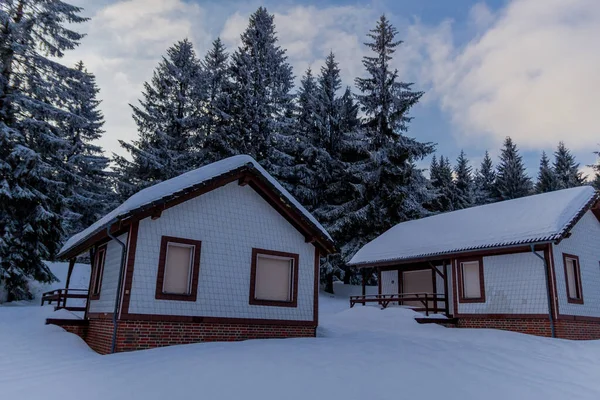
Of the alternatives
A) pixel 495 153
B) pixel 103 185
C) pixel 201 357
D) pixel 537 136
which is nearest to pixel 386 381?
pixel 201 357

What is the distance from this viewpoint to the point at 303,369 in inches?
311

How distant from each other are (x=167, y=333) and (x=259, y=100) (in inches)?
827

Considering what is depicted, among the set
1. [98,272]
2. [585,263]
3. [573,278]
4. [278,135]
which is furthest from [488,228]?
[278,135]

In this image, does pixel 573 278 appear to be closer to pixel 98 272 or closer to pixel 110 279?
pixel 110 279

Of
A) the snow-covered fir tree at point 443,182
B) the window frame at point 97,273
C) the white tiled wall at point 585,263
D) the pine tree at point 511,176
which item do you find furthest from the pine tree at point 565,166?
the window frame at point 97,273

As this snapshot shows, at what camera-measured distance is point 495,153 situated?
50531mm

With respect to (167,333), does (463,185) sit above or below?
above

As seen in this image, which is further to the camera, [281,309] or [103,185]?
[103,185]

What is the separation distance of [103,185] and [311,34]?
24.5 m

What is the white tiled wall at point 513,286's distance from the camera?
1428 cm

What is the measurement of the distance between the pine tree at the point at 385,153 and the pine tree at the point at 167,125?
11654 mm

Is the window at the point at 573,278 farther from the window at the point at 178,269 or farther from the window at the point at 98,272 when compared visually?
the window at the point at 98,272

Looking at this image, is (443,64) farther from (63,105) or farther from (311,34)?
(63,105)

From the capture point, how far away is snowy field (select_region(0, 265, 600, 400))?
6.75 meters
